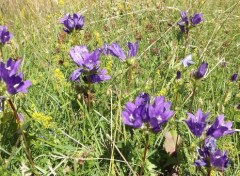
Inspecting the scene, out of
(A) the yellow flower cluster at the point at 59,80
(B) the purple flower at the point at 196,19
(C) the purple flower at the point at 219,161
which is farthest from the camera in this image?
(B) the purple flower at the point at 196,19

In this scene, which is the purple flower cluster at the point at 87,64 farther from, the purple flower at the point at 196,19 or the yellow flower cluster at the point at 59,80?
the purple flower at the point at 196,19

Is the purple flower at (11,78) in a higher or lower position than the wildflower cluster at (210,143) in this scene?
higher

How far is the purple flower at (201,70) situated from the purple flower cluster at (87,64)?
1.41 ft

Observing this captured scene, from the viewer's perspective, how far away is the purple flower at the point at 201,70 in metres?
1.45

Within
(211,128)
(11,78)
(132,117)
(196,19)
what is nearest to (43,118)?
(11,78)

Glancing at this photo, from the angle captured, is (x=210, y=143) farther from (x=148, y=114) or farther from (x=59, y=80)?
(x=59, y=80)

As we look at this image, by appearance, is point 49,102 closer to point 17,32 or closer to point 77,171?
point 77,171

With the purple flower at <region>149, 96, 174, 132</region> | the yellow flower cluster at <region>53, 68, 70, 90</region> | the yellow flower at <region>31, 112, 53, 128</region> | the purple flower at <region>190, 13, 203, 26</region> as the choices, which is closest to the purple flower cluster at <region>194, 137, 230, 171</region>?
the purple flower at <region>149, 96, 174, 132</region>

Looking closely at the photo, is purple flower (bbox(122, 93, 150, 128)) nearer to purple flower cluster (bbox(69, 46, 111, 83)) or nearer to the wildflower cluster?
the wildflower cluster

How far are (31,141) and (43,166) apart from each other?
11cm

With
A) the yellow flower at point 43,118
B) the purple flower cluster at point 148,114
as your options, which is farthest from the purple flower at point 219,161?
the yellow flower at point 43,118

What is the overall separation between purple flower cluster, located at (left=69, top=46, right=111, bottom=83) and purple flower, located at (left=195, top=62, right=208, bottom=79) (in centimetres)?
43

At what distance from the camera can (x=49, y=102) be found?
1.93 meters

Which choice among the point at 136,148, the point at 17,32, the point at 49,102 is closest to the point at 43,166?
the point at 136,148
